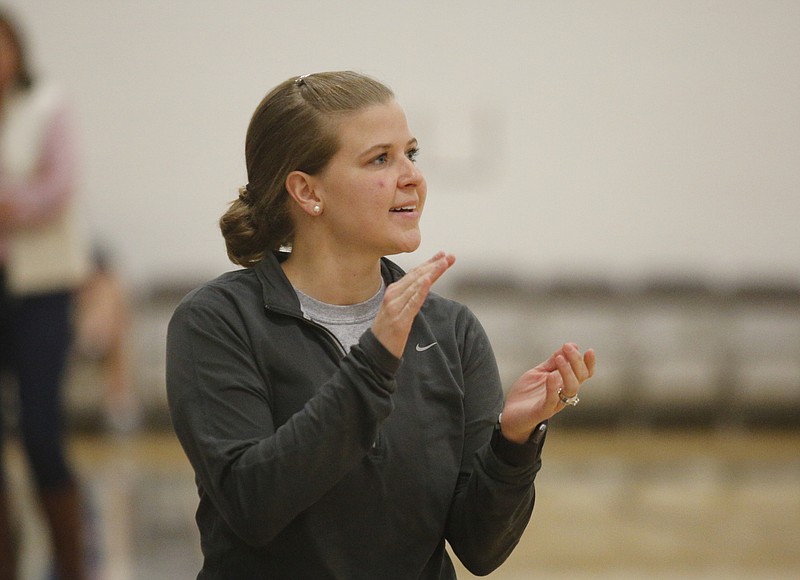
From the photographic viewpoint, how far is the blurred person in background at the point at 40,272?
328cm

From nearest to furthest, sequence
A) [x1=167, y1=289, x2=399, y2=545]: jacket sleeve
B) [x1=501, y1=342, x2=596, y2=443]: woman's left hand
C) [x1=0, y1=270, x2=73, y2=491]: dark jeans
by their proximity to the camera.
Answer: [x1=167, y1=289, x2=399, y2=545]: jacket sleeve → [x1=501, y1=342, x2=596, y2=443]: woman's left hand → [x1=0, y1=270, x2=73, y2=491]: dark jeans

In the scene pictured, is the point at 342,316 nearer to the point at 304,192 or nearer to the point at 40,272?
the point at 304,192

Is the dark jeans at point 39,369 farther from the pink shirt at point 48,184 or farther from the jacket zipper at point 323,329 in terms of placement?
the jacket zipper at point 323,329

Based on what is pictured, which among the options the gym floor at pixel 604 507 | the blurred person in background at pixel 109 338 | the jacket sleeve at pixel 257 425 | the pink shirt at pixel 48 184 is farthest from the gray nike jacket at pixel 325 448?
the blurred person in background at pixel 109 338

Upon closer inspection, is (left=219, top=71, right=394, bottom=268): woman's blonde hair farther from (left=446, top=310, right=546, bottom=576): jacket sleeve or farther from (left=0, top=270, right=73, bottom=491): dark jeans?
(left=0, top=270, right=73, bottom=491): dark jeans

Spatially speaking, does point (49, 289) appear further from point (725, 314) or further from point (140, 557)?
point (725, 314)

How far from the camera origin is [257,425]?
1587mm

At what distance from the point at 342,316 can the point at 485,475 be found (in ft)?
1.15

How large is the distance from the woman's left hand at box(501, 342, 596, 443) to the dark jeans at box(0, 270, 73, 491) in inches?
81.5

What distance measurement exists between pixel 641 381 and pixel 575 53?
7.98 feet

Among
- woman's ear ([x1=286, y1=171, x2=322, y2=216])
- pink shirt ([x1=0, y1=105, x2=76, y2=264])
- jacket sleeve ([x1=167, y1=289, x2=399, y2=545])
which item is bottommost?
pink shirt ([x1=0, y1=105, x2=76, y2=264])

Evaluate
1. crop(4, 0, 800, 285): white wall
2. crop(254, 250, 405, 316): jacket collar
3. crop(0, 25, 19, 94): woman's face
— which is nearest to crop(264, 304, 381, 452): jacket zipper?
crop(254, 250, 405, 316): jacket collar

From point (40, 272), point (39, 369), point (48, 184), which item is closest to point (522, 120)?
point (48, 184)

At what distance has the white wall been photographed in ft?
24.5
